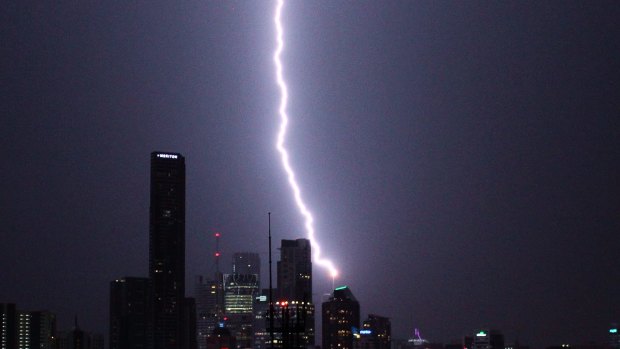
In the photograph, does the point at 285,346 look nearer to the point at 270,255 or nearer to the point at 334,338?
the point at 270,255

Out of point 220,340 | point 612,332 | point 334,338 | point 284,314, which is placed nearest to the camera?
point 284,314

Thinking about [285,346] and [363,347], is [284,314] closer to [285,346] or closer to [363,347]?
[285,346]

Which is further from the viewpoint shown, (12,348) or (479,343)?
(479,343)

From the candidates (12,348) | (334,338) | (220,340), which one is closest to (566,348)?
(334,338)

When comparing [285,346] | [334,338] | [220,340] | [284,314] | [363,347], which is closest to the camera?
[285,346]

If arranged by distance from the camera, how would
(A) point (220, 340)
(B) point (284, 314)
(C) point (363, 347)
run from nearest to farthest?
(B) point (284, 314) → (A) point (220, 340) → (C) point (363, 347)

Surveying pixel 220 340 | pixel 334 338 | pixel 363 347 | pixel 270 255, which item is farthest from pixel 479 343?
pixel 270 255

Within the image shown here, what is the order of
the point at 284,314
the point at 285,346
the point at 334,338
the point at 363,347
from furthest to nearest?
the point at 363,347 < the point at 334,338 < the point at 284,314 < the point at 285,346

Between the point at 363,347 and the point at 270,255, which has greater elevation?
the point at 270,255

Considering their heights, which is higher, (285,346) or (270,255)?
(270,255)
